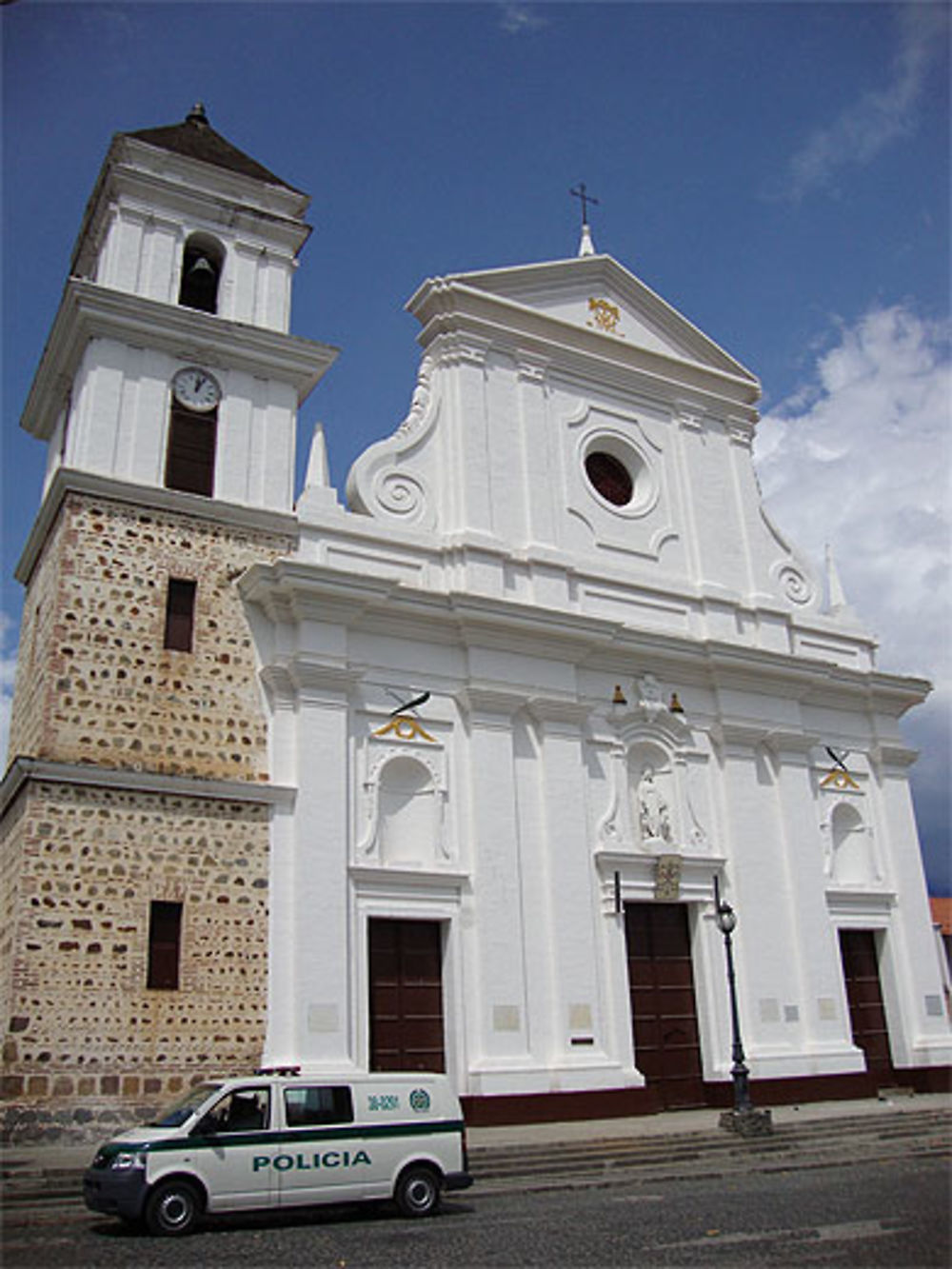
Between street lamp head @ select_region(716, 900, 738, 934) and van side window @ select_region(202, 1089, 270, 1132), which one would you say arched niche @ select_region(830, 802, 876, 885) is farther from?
van side window @ select_region(202, 1089, 270, 1132)

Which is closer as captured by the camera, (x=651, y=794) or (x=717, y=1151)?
(x=717, y=1151)

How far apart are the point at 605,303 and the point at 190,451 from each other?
9165 millimetres

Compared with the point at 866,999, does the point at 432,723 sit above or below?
above

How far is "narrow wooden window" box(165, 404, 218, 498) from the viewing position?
17.1 metres

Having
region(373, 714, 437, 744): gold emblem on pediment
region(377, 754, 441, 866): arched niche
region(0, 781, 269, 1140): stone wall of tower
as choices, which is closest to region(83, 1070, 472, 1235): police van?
region(0, 781, 269, 1140): stone wall of tower

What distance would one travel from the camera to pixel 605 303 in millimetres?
22172

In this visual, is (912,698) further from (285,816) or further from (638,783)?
→ (285,816)

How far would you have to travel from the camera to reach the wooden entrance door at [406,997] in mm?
15789

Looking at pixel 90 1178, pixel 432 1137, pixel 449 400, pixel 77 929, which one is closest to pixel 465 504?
pixel 449 400

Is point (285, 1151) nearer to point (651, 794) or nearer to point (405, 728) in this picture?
point (405, 728)

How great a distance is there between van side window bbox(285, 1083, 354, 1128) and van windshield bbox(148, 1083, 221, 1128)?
69 cm

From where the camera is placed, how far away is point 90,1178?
378 inches

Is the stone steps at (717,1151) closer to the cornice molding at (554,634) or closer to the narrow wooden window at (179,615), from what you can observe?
the cornice molding at (554,634)

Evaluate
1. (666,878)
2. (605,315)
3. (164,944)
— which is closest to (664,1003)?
(666,878)
